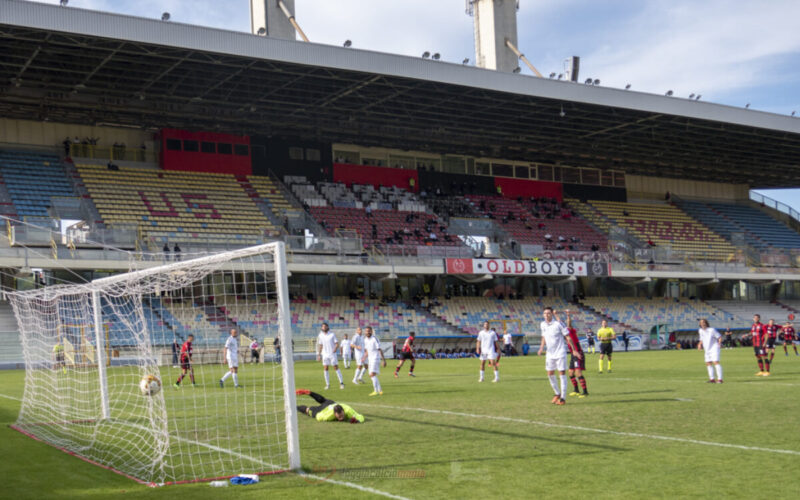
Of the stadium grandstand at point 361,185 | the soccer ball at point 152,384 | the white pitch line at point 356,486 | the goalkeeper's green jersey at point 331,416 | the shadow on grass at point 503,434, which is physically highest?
the stadium grandstand at point 361,185

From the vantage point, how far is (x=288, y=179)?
5519cm

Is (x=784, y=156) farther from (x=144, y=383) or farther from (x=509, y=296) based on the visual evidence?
(x=144, y=383)

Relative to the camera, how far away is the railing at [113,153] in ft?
161

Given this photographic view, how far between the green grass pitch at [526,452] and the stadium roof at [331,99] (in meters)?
23.3

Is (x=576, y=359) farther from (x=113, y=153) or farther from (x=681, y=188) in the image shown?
(x=681, y=188)

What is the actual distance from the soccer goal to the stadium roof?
57.9 ft

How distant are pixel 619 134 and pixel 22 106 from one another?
39.3 metres

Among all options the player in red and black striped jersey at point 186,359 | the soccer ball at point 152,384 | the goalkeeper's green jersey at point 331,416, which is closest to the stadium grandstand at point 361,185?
the player in red and black striped jersey at point 186,359

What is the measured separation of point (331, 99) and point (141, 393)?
35.2 metres

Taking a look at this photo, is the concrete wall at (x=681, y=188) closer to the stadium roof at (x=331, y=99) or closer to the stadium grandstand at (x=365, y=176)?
the stadium grandstand at (x=365, y=176)

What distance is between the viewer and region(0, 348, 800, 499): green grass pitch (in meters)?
8.81

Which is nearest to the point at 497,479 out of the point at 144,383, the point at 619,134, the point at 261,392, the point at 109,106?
the point at 144,383

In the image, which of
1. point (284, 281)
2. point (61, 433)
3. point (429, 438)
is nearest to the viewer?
point (284, 281)

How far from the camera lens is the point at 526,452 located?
11.0 meters
